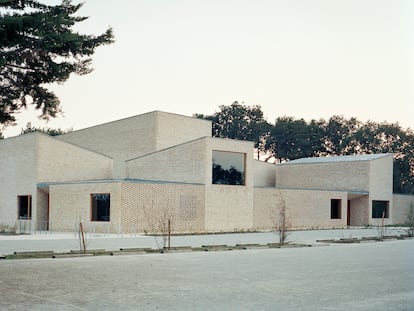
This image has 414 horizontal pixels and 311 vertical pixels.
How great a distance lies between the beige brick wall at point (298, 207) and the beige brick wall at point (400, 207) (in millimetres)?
11084

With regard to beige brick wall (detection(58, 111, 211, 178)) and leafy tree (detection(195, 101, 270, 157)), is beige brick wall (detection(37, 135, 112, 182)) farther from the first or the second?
leafy tree (detection(195, 101, 270, 157))

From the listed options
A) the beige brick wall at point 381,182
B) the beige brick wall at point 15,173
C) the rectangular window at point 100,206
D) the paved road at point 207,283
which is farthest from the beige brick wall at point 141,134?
the paved road at point 207,283

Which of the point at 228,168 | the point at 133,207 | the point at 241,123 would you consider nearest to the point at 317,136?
the point at 241,123

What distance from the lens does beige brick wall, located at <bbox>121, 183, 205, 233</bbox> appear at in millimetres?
33562

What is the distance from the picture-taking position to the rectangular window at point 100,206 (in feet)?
112

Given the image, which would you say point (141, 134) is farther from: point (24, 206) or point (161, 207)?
point (161, 207)

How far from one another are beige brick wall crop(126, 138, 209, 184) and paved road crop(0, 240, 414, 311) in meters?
20.3

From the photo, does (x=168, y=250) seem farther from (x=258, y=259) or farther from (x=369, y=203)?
(x=369, y=203)

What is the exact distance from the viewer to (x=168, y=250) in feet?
66.8

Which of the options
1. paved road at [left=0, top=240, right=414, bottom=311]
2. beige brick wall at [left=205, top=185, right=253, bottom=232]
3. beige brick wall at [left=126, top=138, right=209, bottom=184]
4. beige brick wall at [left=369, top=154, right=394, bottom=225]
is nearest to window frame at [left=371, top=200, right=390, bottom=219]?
beige brick wall at [left=369, top=154, right=394, bottom=225]

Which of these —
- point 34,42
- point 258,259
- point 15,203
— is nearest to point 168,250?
point 258,259

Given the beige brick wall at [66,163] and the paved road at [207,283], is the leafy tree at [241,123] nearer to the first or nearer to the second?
the beige brick wall at [66,163]

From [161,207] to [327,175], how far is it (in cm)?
2647

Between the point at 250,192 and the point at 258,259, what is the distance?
2334 centimetres
